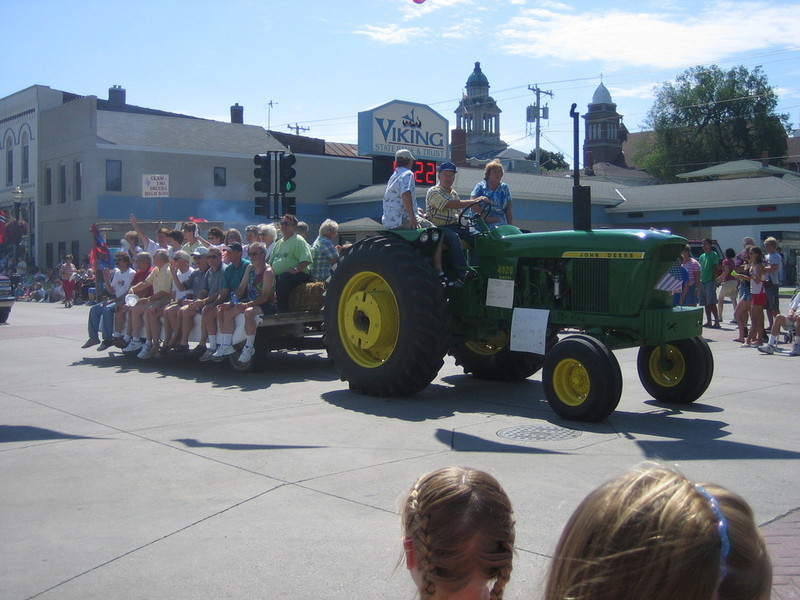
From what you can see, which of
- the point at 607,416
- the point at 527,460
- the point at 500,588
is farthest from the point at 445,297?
the point at 500,588

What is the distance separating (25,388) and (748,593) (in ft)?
33.7

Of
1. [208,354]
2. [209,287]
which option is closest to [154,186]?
[209,287]

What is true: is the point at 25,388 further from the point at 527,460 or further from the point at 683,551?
the point at 683,551

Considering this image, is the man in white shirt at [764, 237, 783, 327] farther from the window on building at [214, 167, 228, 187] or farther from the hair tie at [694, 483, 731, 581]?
the window on building at [214, 167, 228, 187]

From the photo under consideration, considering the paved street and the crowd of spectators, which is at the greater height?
the crowd of spectators

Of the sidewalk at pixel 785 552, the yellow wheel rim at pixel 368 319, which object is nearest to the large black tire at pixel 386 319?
the yellow wheel rim at pixel 368 319

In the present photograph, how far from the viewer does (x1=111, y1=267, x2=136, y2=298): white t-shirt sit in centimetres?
1380

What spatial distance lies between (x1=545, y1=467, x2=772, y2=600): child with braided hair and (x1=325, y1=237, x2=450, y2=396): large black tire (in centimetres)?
747

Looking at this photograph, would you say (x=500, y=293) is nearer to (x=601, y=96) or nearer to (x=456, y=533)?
(x=456, y=533)

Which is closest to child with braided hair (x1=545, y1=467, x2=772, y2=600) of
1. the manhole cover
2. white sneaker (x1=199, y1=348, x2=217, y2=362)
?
the manhole cover

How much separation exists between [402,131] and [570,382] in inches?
918

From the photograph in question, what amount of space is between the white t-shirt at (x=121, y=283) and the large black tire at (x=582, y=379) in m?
8.02

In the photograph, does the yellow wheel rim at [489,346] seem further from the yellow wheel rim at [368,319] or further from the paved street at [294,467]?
the yellow wheel rim at [368,319]

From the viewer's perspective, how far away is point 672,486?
4.74 ft
